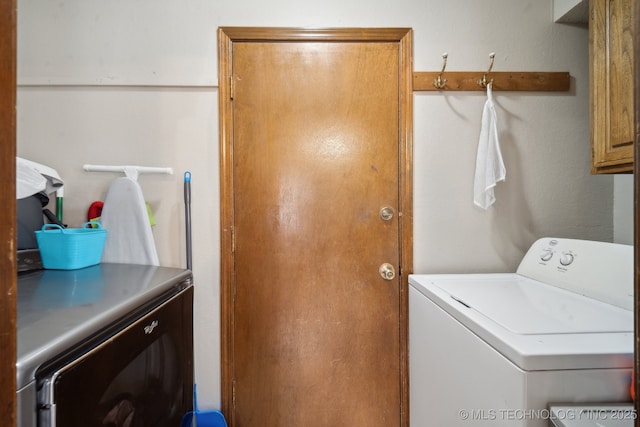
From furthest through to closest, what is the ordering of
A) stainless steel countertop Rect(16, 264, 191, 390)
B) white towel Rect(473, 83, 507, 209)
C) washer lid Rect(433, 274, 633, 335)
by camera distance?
white towel Rect(473, 83, 507, 209) < washer lid Rect(433, 274, 633, 335) < stainless steel countertop Rect(16, 264, 191, 390)

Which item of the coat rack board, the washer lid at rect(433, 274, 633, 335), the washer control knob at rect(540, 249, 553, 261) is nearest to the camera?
the washer lid at rect(433, 274, 633, 335)

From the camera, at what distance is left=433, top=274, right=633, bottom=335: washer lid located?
2.52 ft

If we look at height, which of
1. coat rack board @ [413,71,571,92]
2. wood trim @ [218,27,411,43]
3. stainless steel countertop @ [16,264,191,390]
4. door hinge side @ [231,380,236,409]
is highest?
wood trim @ [218,27,411,43]

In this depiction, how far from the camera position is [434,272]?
1.51 meters

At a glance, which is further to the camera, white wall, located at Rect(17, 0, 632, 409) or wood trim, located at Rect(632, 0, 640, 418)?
white wall, located at Rect(17, 0, 632, 409)

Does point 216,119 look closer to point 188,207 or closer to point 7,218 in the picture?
point 188,207

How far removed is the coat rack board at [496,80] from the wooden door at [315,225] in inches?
3.9

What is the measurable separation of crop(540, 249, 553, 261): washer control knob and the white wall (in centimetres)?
20

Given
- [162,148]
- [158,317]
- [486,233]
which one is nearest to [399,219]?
[486,233]

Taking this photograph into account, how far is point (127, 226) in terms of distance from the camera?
1374 mm

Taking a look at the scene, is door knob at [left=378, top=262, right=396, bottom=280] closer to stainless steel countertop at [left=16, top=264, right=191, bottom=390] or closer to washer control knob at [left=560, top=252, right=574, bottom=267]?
washer control knob at [left=560, top=252, right=574, bottom=267]

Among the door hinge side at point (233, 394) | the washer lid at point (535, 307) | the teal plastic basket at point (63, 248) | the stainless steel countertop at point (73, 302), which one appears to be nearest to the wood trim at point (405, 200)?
the washer lid at point (535, 307)

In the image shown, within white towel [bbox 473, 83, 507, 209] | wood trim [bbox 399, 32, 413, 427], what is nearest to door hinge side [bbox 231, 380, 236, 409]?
wood trim [bbox 399, 32, 413, 427]

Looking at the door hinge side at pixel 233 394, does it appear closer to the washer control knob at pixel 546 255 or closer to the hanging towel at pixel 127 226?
the hanging towel at pixel 127 226
